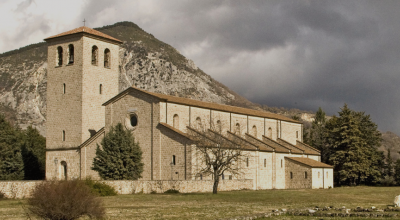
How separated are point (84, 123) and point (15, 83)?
359 feet

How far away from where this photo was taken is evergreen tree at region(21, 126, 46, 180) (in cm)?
5891

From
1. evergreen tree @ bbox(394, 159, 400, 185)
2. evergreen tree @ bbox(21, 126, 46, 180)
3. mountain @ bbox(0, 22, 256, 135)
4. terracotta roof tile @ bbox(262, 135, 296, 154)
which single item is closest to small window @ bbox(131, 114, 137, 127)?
evergreen tree @ bbox(21, 126, 46, 180)

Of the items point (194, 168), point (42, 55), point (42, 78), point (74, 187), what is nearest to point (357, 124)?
point (194, 168)

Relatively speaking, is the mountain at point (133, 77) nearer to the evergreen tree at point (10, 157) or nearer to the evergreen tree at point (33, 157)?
the evergreen tree at point (33, 157)

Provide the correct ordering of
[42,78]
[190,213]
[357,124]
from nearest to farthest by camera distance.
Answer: [190,213] < [357,124] < [42,78]

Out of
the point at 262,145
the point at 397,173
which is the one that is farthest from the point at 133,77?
the point at 262,145

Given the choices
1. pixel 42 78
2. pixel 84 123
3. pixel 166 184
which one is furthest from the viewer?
pixel 42 78

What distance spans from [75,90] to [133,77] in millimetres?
83806

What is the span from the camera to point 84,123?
53.3m

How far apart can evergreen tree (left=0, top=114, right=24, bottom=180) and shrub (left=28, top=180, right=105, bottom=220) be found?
42.0 m

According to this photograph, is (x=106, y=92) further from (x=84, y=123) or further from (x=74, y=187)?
(x=74, y=187)

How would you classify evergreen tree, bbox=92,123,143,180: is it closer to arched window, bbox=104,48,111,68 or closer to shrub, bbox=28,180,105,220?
arched window, bbox=104,48,111,68

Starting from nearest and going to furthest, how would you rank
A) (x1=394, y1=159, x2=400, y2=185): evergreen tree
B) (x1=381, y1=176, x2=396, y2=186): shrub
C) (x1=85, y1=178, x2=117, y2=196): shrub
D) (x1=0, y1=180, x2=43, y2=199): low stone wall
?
(x1=0, y1=180, x2=43, y2=199): low stone wall → (x1=85, y1=178, x2=117, y2=196): shrub → (x1=394, y1=159, x2=400, y2=185): evergreen tree → (x1=381, y1=176, x2=396, y2=186): shrub

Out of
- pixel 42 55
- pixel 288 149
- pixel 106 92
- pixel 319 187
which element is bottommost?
pixel 319 187
